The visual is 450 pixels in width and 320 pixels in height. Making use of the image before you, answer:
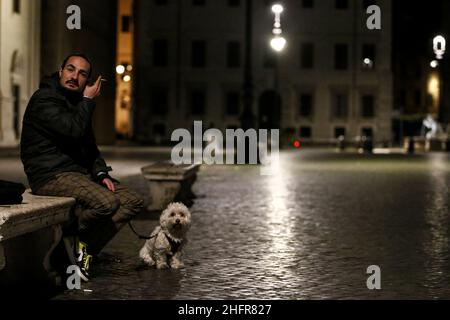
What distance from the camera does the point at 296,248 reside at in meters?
10.3

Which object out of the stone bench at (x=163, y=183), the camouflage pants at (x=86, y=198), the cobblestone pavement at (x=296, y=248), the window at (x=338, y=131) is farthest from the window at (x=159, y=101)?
the camouflage pants at (x=86, y=198)

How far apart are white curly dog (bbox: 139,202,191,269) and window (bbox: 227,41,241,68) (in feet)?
202

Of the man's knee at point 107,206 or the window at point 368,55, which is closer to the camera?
the man's knee at point 107,206

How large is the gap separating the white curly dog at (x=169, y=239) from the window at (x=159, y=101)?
199 ft

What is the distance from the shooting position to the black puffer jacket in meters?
7.78

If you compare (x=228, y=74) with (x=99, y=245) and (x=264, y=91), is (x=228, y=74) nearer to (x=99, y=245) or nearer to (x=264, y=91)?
(x=264, y=91)

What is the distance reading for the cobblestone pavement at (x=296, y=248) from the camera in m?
7.65

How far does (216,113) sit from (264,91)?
12.2 ft

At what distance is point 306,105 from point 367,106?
434cm

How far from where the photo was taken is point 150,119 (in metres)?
69.4

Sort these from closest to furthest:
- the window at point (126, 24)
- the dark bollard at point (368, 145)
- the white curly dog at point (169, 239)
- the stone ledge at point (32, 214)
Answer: the stone ledge at point (32, 214)
the white curly dog at point (169, 239)
the dark bollard at point (368, 145)
the window at point (126, 24)

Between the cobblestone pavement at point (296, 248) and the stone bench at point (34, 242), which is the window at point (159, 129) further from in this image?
the stone bench at point (34, 242)

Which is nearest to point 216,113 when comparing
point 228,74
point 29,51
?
point 228,74

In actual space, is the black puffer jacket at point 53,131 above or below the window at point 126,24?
below
